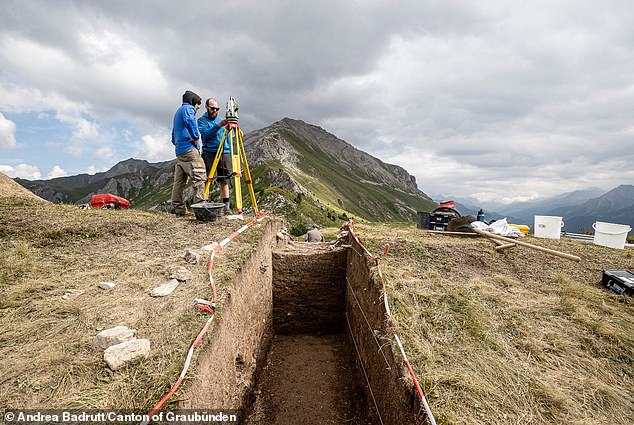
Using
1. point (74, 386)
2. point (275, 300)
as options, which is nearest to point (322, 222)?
point (275, 300)

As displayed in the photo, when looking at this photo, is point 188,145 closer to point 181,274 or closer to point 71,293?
point 181,274

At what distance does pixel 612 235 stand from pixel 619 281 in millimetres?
6692

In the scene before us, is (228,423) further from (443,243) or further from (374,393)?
(443,243)

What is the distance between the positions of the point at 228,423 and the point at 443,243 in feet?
24.1

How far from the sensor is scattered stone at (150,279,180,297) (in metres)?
4.30

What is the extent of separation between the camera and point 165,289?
14.5 ft

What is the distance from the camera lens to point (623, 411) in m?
3.28

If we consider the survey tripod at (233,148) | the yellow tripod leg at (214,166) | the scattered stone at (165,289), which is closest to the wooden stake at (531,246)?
the survey tripod at (233,148)

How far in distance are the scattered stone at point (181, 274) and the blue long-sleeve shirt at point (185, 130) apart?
4.58 meters

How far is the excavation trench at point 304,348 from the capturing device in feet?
13.5

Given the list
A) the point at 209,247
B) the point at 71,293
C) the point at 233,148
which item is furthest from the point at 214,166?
the point at 71,293

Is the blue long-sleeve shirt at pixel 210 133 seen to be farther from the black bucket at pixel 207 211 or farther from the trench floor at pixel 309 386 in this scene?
the trench floor at pixel 309 386

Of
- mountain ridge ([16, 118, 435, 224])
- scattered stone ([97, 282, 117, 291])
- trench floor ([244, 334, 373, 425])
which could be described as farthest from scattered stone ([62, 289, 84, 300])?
mountain ridge ([16, 118, 435, 224])

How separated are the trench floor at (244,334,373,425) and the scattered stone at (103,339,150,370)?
3.70 meters
